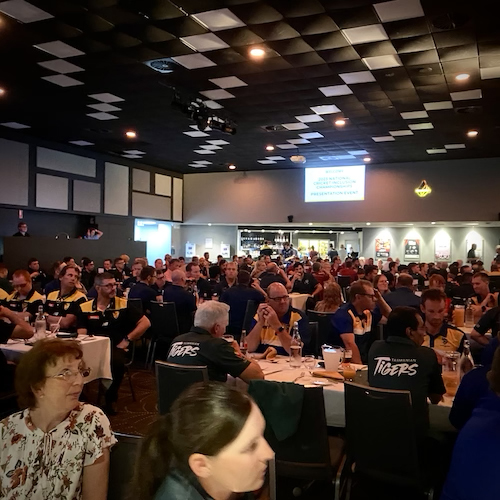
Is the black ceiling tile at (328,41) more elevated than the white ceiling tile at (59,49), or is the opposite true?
the white ceiling tile at (59,49)

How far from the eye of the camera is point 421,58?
277 inches

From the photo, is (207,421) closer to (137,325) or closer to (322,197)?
(137,325)

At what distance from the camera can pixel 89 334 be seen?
5391mm

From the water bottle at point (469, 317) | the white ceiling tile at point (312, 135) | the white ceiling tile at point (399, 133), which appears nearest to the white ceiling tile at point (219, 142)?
the white ceiling tile at point (312, 135)

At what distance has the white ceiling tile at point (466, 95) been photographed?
850 centimetres

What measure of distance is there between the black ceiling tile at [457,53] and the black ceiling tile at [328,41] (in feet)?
4.53

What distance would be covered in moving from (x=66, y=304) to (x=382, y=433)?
4.10 metres

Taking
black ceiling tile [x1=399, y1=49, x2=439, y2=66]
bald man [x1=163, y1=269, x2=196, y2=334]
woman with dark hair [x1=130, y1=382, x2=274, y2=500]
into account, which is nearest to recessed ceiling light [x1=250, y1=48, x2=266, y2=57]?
black ceiling tile [x1=399, y1=49, x2=439, y2=66]

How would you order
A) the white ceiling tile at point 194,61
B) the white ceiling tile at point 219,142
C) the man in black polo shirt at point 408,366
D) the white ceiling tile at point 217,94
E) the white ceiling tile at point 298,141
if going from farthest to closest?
the white ceiling tile at point 219,142
the white ceiling tile at point 298,141
the white ceiling tile at point 217,94
the white ceiling tile at point 194,61
the man in black polo shirt at point 408,366

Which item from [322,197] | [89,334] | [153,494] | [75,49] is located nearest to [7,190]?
[75,49]

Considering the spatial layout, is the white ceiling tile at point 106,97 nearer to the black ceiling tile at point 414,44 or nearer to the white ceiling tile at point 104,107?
the white ceiling tile at point 104,107

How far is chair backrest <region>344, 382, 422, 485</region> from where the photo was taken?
110 inches

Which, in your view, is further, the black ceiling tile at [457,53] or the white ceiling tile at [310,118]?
the white ceiling tile at [310,118]

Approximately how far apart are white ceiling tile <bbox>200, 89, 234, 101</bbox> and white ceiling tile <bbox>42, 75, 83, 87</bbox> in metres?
2.13
